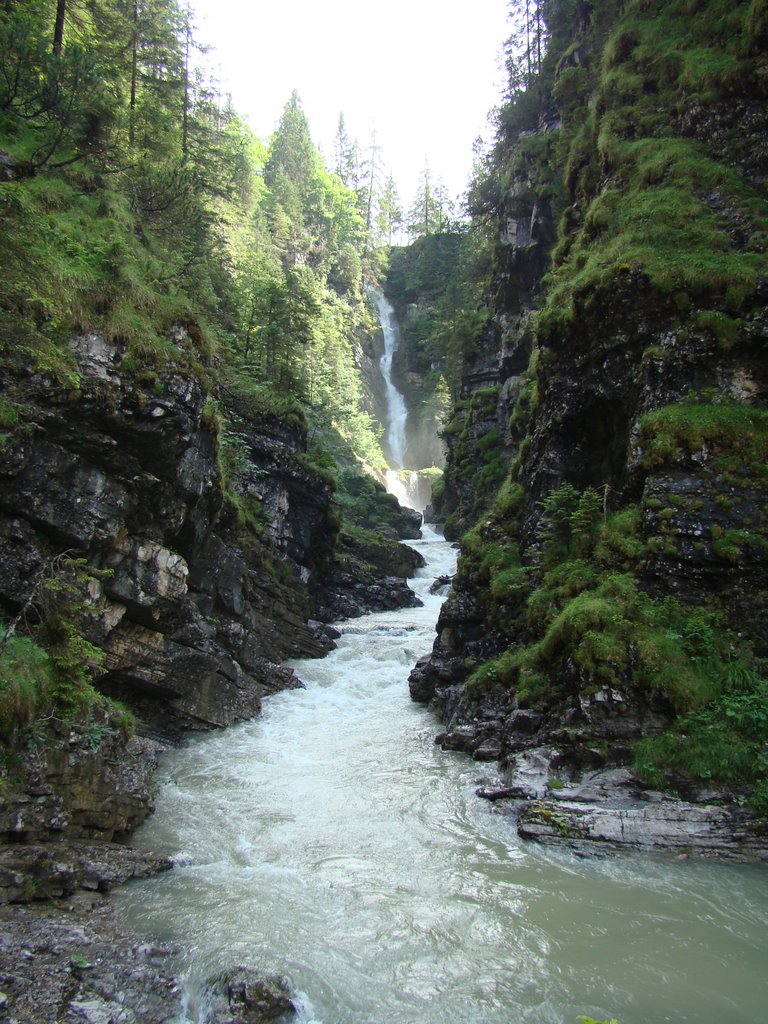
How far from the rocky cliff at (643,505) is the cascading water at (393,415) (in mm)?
34552

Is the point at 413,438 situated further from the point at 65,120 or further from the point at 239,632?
the point at 65,120

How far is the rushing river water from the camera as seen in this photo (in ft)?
19.6

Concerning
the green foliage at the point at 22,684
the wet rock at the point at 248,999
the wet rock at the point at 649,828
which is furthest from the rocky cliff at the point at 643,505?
the green foliage at the point at 22,684

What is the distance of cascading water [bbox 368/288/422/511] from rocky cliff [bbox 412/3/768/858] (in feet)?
113

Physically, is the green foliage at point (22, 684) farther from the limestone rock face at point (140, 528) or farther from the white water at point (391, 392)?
the white water at point (391, 392)

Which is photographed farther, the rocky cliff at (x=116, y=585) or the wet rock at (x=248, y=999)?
the rocky cliff at (x=116, y=585)

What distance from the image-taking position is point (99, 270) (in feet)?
41.8

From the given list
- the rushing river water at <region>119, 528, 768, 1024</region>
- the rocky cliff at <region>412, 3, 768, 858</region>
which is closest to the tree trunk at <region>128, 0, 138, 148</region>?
the rocky cliff at <region>412, 3, 768, 858</region>

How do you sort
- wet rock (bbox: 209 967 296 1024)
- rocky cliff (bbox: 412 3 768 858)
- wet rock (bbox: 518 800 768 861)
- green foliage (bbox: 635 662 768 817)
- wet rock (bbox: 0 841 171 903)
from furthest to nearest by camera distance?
rocky cliff (bbox: 412 3 768 858), green foliage (bbox: 635 662 768 817), wet rock (bbox: 518 800 768 861), wet rock (bbox: 0 841 171 903), wet rock (bbox: 209 967 296 1024)

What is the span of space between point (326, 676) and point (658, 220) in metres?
16.2

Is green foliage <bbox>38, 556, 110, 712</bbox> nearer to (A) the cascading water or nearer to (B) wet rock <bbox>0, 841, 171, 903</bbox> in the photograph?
(B) wet rock <bbox>0, 841, 171, 903</bbox>

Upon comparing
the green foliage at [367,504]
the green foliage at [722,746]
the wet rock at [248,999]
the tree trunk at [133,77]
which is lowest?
the wet rock at [248,999]

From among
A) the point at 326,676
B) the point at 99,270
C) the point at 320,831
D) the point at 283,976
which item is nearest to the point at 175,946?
the point at 283,976

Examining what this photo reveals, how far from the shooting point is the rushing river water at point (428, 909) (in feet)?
19.6
